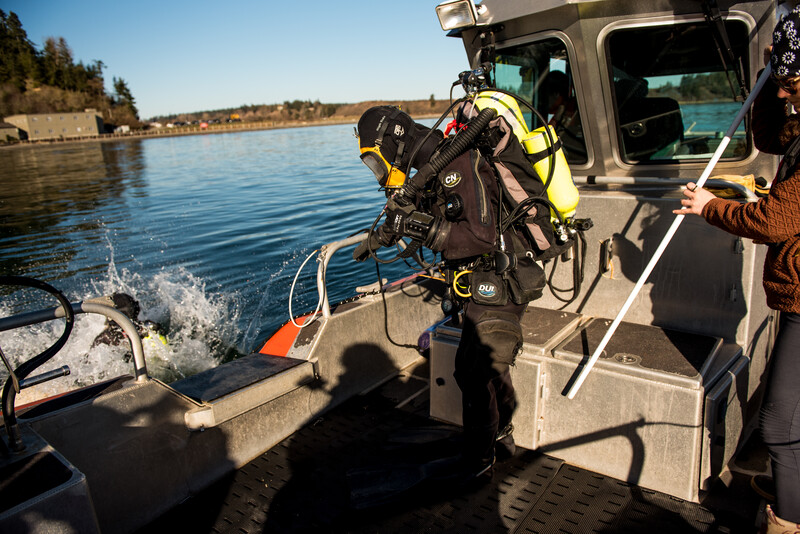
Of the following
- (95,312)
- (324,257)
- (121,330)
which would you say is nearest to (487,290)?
(324,257)

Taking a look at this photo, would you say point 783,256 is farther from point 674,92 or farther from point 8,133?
point 8,133

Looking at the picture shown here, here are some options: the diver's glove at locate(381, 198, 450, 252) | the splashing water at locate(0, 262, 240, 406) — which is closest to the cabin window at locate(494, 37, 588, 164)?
the diver's glove at locate(381, 198, 450, 252)

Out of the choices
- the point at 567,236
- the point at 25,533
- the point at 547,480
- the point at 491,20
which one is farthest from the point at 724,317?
the point at 25,533

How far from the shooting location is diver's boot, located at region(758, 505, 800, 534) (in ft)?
6.66

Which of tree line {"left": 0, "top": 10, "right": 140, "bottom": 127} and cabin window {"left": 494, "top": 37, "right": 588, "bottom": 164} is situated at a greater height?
tree line {"left": 0, "top": 10, "right": 140, "bottom": 127}

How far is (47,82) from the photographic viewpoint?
97875 mm

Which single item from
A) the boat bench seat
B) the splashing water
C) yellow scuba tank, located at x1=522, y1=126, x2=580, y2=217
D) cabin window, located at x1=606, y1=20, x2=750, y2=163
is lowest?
the splashing water

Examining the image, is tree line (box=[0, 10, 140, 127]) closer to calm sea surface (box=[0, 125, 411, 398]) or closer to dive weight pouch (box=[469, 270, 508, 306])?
calm sea surface (box=[0, 125, 411, 398])

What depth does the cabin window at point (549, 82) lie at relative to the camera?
3.62 meters

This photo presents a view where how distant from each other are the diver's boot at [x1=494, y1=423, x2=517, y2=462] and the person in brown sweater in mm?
1177

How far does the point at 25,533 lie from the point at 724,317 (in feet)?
10.9

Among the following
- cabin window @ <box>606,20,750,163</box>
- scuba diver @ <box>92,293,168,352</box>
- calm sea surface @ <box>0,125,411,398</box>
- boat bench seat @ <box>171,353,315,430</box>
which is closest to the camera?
boat bench seat @ <box>171,353,315,430</box>

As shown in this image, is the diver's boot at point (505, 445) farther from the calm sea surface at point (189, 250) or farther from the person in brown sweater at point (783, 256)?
the calm sea surface at point (189, 250)

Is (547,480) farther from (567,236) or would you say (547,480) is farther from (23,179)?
(23,179)
